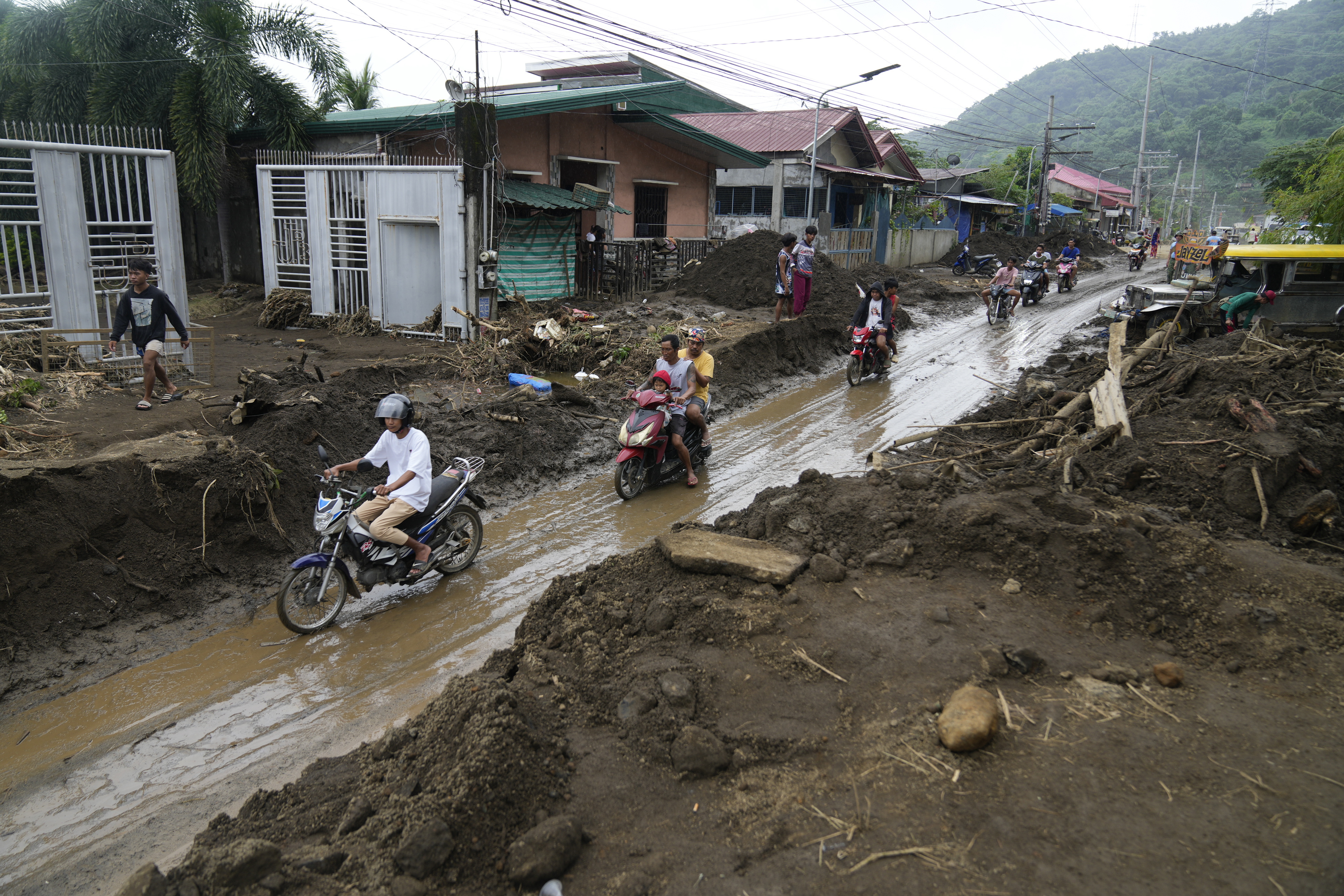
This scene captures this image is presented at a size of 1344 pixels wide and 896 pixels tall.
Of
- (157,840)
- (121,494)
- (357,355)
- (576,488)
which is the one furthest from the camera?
(357,355)

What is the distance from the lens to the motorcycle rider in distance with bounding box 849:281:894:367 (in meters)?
14.0

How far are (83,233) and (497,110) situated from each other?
8460mm

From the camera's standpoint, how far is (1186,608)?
4.73 m

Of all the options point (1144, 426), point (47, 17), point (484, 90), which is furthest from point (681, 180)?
point (1144, 426)

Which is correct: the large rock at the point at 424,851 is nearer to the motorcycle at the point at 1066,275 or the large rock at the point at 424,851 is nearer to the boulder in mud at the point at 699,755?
the boulder in mud at the point at 699,755

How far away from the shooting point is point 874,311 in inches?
553

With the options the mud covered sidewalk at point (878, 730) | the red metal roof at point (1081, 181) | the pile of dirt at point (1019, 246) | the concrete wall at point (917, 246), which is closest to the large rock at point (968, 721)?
the mud covered sidewalk at point (878, 730)

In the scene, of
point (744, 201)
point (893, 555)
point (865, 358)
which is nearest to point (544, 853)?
point (893, 555)

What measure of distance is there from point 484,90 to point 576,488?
953cm

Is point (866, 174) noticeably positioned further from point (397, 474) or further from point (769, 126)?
point (397, 474)

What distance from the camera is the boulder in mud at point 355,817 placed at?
3.38 meters

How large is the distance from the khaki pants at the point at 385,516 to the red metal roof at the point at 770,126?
26218 millimetres

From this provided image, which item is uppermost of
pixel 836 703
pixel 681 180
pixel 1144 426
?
pixel 681 180

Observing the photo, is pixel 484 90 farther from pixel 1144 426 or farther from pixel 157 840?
pixel 157 840
